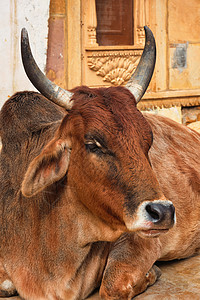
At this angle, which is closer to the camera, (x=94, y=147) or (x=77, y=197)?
(x=94, y=147)

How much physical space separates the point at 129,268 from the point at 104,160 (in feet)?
2.73

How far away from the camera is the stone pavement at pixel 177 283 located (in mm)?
3641

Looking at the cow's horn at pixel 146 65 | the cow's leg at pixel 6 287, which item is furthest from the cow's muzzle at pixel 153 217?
the cow's leg at pixel 6 287

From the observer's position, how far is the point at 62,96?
131 inches

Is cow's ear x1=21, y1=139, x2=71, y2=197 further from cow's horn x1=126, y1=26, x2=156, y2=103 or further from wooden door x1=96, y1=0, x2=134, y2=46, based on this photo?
wooden door x1=96, y1=0, x2=134, y2=46

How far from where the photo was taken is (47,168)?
3.30 m

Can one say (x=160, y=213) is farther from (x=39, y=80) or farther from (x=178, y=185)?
(x=178, y=185)

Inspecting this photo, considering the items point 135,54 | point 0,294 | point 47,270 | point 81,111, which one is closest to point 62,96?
point 81,111

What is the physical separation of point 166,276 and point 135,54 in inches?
216

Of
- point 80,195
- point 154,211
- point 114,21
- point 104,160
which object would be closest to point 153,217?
point 154,211

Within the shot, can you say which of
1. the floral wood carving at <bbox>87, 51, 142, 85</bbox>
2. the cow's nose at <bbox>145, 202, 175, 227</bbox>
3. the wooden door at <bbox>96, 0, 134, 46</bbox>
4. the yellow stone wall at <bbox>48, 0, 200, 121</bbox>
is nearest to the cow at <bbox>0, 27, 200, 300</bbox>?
the cow's nose at <bbox>145, 202, 175, 227</bbox>

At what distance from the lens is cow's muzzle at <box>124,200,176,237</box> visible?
2.92 metres

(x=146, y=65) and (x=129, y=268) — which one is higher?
(x=146, y=65)

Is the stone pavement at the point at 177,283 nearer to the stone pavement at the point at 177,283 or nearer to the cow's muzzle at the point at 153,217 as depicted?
the stone pavement at the point at 177,283
